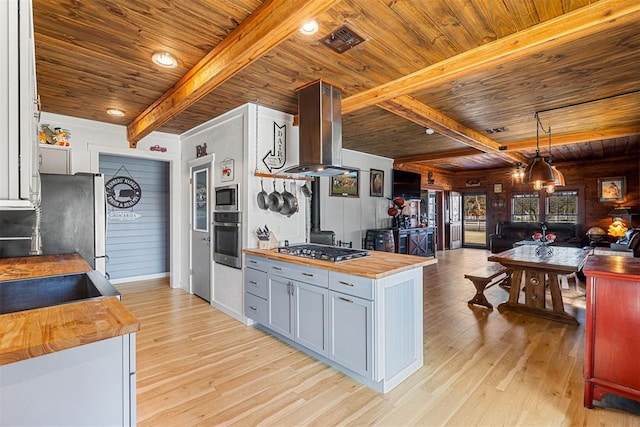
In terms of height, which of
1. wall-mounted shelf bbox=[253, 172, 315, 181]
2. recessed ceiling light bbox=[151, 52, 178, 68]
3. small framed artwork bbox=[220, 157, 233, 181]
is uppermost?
recessed ceiling light bbox=[151, 52, 178, 68]

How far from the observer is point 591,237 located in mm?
7562

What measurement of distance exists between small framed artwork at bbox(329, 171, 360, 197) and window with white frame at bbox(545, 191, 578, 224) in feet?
20.1

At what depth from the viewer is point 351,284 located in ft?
7.54

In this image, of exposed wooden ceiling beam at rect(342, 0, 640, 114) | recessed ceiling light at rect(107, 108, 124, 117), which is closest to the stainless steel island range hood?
exposed wooden ceiling beam at rect(342, 0, 640, 114)

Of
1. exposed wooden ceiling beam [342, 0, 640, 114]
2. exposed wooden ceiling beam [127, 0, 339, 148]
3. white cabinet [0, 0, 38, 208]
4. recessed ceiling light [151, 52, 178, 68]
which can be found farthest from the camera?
recessed ceiling light [151, 52, 178, 68]

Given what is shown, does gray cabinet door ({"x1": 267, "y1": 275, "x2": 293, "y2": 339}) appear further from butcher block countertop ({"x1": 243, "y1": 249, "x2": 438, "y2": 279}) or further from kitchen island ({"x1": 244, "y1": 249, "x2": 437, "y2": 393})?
butcher block countertop ({"x1": 243, "y1": 249, "x2": 438, "y2": 279})

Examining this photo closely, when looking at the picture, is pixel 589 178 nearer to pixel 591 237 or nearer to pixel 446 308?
pixel 591 237

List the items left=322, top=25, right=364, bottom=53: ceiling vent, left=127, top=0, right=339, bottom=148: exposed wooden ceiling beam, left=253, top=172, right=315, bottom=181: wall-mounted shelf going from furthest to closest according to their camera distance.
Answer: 1. left=253, top=172, right=315, bottom=181: wall-mounted shelf
2. left=322, top=25, right=364, bottom=53: ceiling vent
3. left=127, top=0, right=339, bottom=148: exposed wooden ceiling beam

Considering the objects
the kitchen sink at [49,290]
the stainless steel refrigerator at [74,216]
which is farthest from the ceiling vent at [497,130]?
the stainless steel refrigerator at [74,216]

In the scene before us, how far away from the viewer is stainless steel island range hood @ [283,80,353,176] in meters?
2.88

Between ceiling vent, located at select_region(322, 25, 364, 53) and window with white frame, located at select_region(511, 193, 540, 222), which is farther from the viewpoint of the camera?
window with white frame, located at select_region(511, 193, 540, 222)

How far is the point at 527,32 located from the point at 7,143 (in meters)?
2.82

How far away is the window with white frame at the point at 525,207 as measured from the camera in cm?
892

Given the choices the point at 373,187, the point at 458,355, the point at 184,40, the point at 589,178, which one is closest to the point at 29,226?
the point at 184,40
